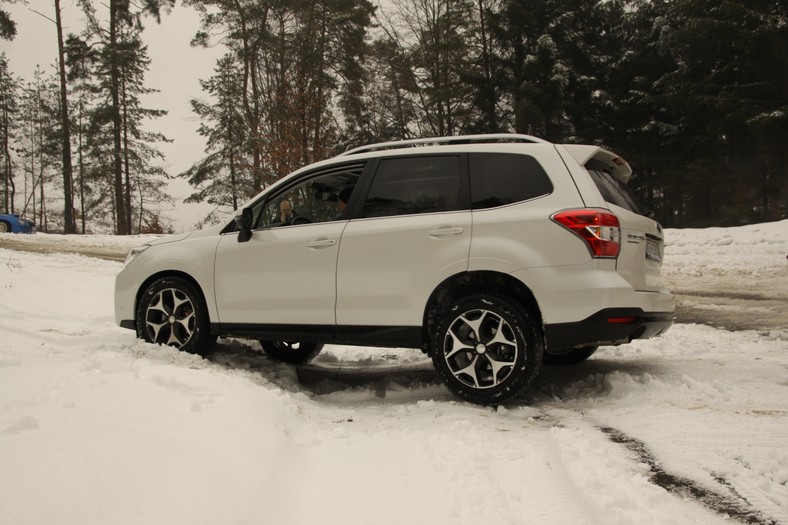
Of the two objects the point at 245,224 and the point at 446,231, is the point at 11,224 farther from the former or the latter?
the point at 446,231

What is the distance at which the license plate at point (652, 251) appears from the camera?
4.29m

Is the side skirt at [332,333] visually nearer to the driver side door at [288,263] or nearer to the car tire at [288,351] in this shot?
the driver side door at [288,263]

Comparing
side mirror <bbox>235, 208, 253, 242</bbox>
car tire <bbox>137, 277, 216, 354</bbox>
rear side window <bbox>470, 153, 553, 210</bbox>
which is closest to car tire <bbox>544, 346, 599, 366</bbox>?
rear side window <bbox>470, 153, 553, 210</bbox>

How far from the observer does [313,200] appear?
16.6 ft

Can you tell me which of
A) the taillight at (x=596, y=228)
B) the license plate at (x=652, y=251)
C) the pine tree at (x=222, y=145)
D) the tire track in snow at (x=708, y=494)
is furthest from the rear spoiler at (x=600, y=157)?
the pine tree at (x=222, y=145)

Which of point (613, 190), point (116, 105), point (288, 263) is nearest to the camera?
point (613, 190)

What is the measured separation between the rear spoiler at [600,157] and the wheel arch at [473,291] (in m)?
1.02

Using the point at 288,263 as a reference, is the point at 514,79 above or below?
above

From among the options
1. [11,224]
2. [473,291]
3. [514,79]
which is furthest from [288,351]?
[11,224]

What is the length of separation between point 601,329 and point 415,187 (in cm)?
175

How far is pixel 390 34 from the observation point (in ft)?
77.4

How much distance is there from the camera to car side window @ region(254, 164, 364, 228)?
15.9 ft

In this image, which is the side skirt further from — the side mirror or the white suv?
the side mirror

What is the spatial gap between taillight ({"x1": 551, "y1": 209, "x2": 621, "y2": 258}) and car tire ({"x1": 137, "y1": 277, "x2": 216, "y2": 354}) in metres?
3.26
